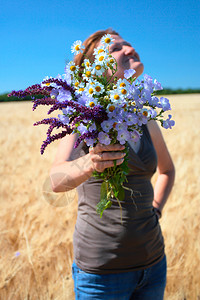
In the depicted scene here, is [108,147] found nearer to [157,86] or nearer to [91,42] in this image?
[157,86]

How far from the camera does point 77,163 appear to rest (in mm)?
1259

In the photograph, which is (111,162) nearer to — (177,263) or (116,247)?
(116,247)

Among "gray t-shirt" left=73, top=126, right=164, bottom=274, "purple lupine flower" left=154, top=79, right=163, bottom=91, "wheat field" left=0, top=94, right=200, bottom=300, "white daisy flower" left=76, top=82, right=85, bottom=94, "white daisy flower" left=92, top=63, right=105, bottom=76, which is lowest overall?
"wheat field" left=0, top=94, right=200, bottom=300

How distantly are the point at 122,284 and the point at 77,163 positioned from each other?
59cm

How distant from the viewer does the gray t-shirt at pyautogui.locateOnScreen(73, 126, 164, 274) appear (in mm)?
1324

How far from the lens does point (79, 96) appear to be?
1029 millimetres

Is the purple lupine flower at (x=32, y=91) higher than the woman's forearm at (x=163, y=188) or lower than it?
higher

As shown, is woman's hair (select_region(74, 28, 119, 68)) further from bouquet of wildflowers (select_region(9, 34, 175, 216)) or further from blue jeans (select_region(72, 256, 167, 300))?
blue jeans (select_region(72, 256, 167, 300))

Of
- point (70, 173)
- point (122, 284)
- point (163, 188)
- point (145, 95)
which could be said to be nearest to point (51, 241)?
point (163, 188)

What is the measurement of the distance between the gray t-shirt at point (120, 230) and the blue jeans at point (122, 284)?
0.03 m

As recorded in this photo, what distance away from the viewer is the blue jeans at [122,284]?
4.26 ft

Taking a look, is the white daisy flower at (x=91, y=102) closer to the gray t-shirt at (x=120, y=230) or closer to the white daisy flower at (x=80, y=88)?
the white daisy flower at (x=80, y=88)

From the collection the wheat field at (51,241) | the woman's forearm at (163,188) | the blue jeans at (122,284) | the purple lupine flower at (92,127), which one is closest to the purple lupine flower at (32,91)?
the purple lupine flower at (92,127)

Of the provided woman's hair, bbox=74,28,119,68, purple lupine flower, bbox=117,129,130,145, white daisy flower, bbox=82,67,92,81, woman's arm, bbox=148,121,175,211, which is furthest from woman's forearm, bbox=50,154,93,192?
woman's arm, bbox=148,121,175,211
